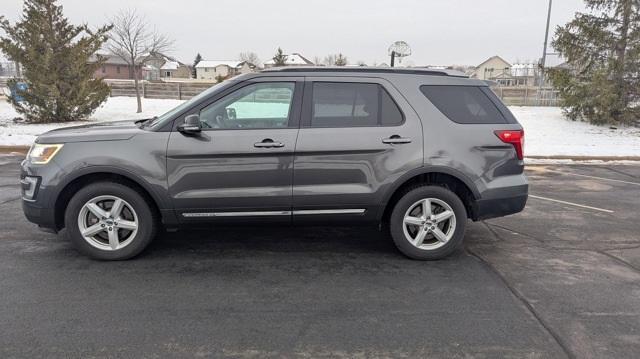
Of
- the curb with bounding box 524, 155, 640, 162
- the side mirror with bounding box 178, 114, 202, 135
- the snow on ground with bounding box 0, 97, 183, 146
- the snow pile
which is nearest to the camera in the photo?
the side mirror with bounding box 178, 114, 202, 135

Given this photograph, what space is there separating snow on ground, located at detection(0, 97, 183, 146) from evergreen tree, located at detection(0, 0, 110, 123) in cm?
58

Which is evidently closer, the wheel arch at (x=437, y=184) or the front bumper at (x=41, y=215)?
the front bumper at (x=41, y=215)

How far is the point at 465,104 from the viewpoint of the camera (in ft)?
15.7

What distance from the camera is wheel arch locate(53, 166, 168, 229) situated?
4391 millimetres

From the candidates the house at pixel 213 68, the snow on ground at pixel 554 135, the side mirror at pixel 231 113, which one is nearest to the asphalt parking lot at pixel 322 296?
the side mirror at pixel 231 113

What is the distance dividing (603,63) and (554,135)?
382 cm

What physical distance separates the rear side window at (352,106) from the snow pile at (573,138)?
8920 mm

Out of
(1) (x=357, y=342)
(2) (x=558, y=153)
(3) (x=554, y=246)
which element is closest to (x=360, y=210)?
(1) (x=357, y=342)

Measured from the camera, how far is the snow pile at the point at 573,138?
1288 centimetres

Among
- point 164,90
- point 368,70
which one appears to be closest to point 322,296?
point 368,70

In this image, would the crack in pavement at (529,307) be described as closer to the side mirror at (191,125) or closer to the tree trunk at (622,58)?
the side mirror at (191,125)

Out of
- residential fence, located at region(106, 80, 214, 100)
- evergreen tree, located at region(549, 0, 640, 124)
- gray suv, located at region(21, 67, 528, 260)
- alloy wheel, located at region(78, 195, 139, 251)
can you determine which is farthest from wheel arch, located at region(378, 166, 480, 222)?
residential fence, located at region(106, 80, 214, 100)

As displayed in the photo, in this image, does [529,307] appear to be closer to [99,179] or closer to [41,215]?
[99,179]

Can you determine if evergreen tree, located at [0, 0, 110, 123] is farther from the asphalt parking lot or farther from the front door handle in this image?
the front door handle
